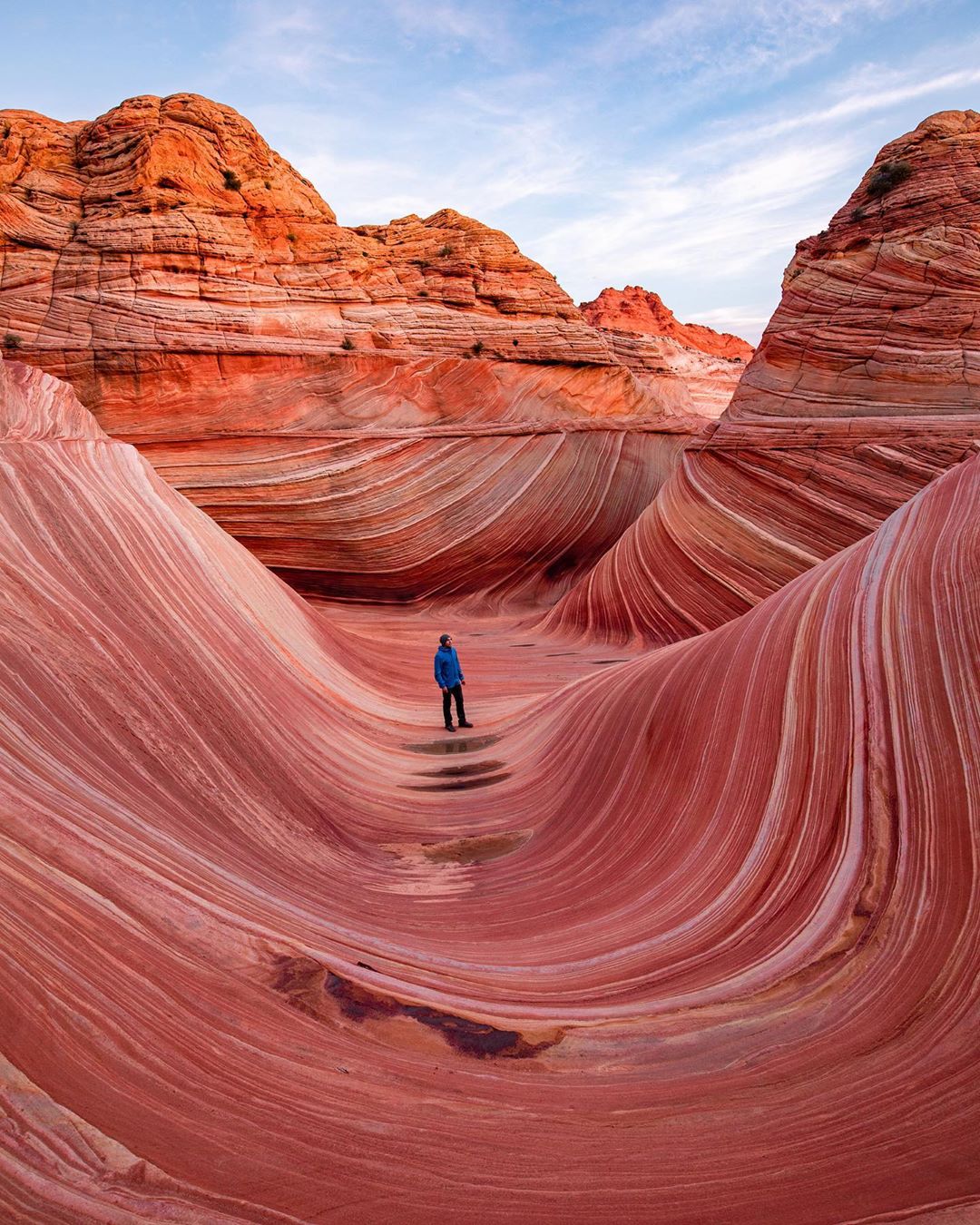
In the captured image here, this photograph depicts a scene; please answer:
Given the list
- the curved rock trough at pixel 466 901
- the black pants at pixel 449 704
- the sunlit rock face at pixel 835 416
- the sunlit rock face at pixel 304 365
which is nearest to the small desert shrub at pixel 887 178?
the sunlit rock face at pixel 835 416

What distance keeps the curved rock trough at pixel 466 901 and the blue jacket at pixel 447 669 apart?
1.66ft

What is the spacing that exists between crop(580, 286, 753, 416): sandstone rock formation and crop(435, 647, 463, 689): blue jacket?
18.4 m

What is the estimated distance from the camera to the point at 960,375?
1177cm

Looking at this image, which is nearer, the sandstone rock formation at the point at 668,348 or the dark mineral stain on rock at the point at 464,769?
the dark mineral stain on rock at the point at 464,769

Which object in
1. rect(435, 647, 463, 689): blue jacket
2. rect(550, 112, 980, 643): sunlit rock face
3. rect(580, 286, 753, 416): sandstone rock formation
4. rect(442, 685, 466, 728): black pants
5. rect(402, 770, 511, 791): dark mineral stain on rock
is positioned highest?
rect(580, 286, 753, 416): sandstone rock formation

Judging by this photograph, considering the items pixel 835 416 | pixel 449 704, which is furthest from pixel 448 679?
pixel 835 416

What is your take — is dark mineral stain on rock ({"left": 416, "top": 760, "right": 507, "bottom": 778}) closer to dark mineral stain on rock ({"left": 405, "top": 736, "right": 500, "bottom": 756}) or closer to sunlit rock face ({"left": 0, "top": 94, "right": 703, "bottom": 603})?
dark mineral stain on rock ({"left": 405, "top": 736, "right": 500, "bottom": 756})

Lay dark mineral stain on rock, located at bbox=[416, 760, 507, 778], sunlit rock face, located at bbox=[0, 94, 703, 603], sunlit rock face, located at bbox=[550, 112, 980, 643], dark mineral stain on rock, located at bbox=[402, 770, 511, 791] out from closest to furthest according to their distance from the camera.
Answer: dark mineral stain on rock, located at bbox=[402, 770, 511, 791] → dark mineral stain on rock, located at bbox=[416, 760, 507, 778] → sunlit rock face, located at bbox=[550, 112, 980, 643] → sunlit rock face, located at bbox=[0, 94, 703, 603]

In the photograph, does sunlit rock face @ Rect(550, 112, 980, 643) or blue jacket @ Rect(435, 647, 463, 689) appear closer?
blue jacket @ Rect(435, 647, 463, 689)

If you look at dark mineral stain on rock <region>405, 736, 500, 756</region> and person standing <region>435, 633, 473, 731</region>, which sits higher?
person standing <region>435, 633, 473, 731</region>

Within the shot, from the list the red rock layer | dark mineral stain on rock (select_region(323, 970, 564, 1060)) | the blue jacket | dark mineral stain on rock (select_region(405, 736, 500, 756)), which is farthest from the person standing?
dark mineral stain on rock (select_region(323, 970, 564, 1060))

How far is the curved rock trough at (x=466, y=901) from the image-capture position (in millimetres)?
2131

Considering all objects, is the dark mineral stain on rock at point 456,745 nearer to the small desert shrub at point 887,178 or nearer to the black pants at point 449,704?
the black pants at point 449,704

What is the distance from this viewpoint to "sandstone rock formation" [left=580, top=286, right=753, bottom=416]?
2636 centimetres
